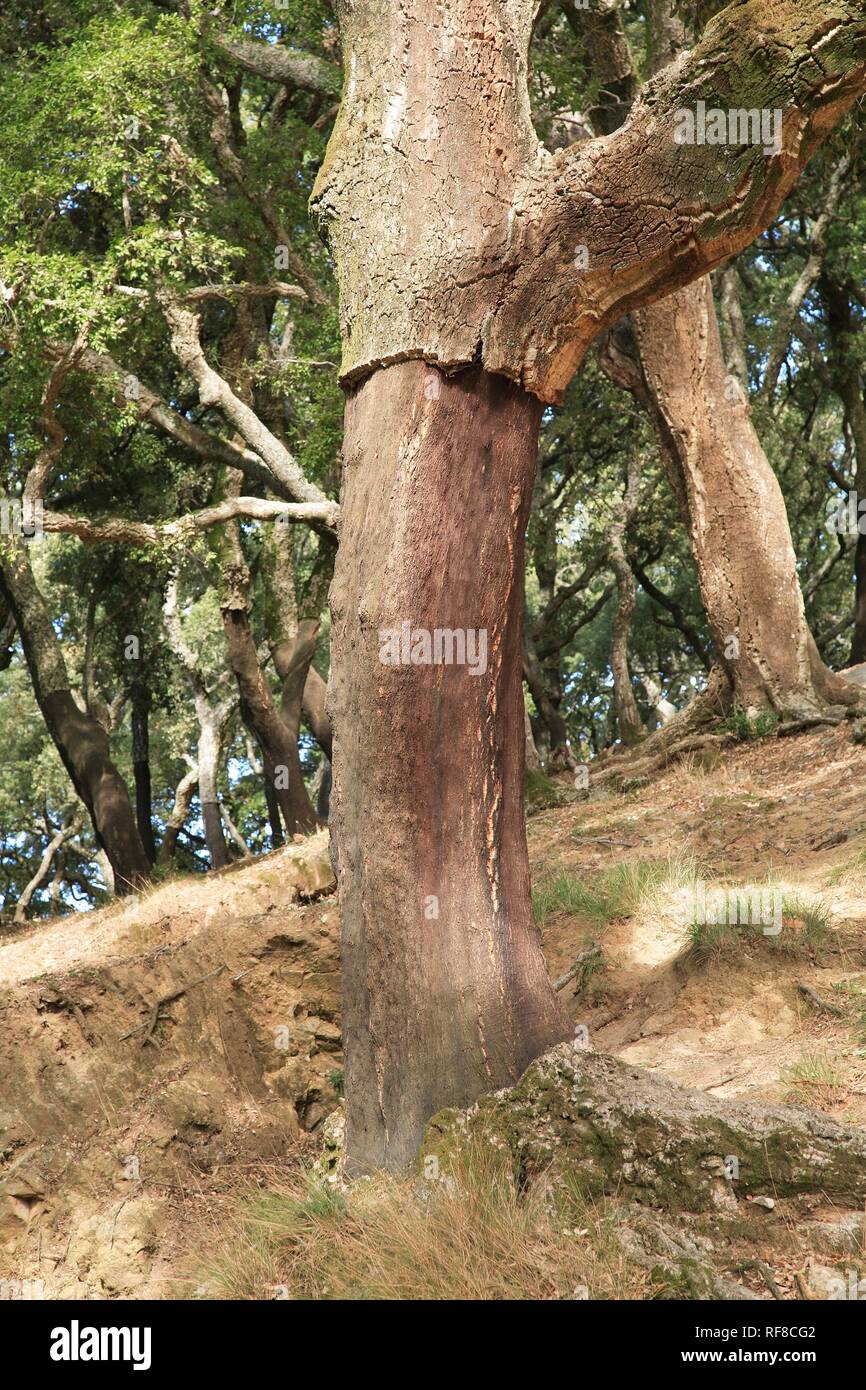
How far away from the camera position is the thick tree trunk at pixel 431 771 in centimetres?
427

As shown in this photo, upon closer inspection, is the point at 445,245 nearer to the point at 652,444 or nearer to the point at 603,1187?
the point at 603,1187

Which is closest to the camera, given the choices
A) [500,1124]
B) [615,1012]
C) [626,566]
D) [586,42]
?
[500,1124]

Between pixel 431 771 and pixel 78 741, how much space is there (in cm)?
1087

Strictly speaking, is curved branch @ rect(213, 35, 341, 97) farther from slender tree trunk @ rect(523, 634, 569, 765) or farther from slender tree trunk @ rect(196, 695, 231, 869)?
slender tree trunk @ rect(196, 695, 231, 869)

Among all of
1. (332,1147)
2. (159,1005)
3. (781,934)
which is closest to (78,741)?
(159,1005)

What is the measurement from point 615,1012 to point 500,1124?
2.06m

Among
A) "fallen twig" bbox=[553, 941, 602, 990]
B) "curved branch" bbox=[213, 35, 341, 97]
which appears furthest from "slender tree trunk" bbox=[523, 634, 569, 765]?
"fallen twig" bbox=[553, 941, 602, 990]

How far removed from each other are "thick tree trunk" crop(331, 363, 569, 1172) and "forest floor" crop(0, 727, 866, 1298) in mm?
813

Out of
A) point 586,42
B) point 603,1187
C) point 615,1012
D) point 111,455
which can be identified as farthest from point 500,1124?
point 111,455

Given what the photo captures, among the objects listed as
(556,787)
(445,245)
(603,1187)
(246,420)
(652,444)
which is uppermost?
(652,444)

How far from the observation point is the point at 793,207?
655 inches

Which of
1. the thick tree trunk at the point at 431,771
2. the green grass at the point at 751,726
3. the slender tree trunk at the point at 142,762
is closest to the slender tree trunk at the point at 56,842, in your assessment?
the slender tree trunk at the point at 142,762

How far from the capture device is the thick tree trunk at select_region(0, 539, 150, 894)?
14242mm

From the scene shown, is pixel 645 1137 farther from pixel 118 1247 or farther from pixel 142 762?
pixel 142 762
